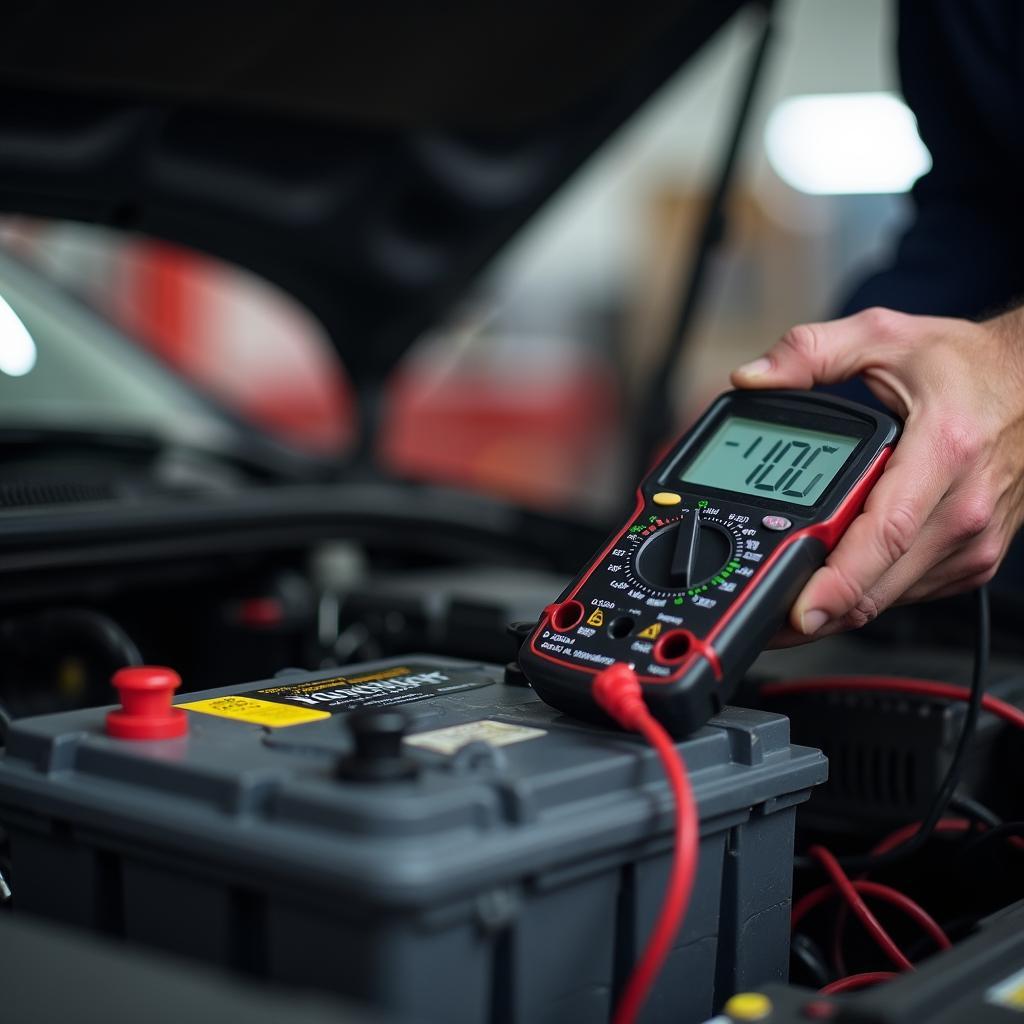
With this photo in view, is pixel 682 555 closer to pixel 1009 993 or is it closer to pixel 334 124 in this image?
pixel 1009 993

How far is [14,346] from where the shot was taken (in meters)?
1.35

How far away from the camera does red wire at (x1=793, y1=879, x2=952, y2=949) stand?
2.69ft

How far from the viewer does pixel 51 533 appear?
110 centimetres

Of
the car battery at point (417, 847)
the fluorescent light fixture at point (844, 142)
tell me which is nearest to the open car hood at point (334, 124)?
the car battery at point (417, 847)

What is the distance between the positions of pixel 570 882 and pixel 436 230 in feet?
3.76

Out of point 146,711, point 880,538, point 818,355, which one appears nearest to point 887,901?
point 880,538

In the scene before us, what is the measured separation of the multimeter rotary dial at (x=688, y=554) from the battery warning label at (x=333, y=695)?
0.44ft

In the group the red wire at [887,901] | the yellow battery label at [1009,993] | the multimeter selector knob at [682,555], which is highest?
the multimeter selector knob at [682,555]

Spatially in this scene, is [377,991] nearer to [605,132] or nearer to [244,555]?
[244,555]

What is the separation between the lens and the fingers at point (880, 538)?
0.76 m

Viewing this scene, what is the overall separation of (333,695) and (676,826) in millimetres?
229

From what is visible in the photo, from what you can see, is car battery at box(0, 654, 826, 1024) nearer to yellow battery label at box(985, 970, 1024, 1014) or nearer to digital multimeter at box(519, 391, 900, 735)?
digital multimeter at box(519, 391, 900, 735)

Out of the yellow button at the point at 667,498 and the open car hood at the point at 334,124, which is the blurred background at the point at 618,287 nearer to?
the open car hood at the point at 334,124

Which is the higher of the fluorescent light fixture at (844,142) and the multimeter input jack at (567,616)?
the fluorescent light fixture at (844,142)
